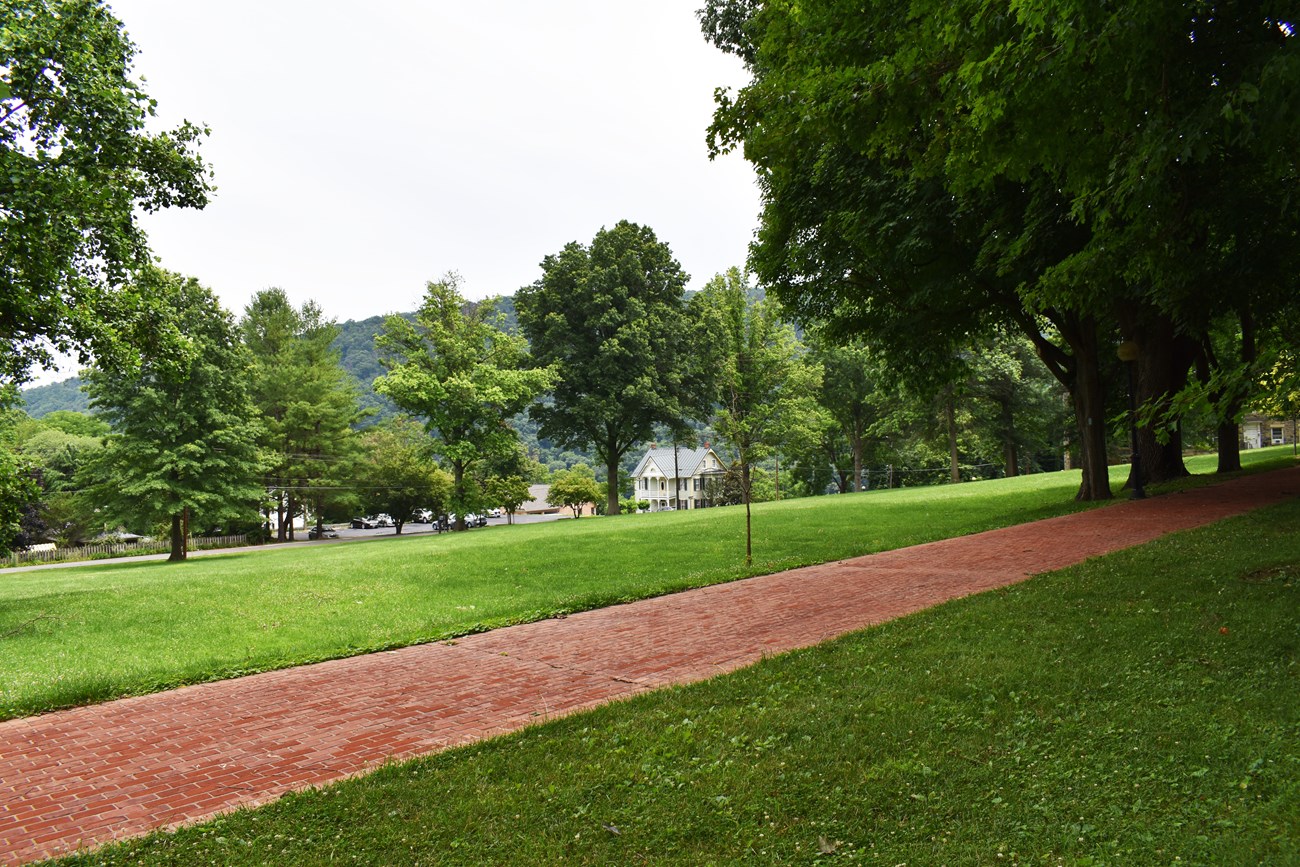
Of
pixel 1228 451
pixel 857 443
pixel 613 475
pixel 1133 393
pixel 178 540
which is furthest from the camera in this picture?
pixel 857 443

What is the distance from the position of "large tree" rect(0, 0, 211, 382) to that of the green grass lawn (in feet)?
15.5

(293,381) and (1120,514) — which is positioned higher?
(293,381)

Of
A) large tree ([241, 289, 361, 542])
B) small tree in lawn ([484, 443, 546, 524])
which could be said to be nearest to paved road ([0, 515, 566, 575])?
small tree in lawn ([484, 443, 546, 524])

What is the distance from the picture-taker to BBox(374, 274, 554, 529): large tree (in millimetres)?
38719

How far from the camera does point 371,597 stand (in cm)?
1259

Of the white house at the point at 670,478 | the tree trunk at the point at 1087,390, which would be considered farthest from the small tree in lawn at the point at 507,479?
the white house at the point at 670,478

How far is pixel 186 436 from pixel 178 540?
5.13 meters

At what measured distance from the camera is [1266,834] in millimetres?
3104

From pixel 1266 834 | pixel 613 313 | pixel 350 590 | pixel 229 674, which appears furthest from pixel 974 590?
pixel 613 313

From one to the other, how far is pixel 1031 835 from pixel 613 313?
3919 centimetres

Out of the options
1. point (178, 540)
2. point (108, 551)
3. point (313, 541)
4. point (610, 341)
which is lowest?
point (313, 541)

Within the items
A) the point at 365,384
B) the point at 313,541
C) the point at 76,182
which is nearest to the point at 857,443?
the point at 313,541

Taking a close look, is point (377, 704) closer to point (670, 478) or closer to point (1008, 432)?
point (1008, 432)

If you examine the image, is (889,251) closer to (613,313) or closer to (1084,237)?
(1084,237)
